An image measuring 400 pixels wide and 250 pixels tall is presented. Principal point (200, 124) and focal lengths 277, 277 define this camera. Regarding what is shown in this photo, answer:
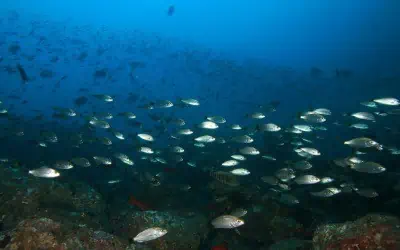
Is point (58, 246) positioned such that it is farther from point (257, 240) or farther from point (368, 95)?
point (368, 95)

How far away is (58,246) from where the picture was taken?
4711 millimetres

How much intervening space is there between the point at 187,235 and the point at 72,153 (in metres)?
16.4

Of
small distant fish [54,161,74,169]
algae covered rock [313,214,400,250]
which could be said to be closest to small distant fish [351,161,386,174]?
algae covered rock [313,214,400,250]

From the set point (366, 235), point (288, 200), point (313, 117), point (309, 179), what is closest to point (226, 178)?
point (288, 200)

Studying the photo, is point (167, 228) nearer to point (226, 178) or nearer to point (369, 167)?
point (226, 178)

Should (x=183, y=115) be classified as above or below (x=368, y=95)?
below

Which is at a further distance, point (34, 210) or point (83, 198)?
point (83, 198)

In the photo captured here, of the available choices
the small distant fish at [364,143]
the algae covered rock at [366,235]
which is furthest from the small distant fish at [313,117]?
the algae covered rock at [366,235]

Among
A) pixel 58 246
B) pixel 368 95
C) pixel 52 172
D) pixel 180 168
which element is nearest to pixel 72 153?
pixel 180 168

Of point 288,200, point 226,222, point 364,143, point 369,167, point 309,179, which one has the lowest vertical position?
point 288,200

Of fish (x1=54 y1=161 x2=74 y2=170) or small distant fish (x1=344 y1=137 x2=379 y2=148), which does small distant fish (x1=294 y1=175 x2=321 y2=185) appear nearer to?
small distant fish (x1=344 y1=137 x2=379 y2=148)

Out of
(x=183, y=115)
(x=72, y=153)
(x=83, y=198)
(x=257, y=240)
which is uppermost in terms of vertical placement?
(x=83, y=198)

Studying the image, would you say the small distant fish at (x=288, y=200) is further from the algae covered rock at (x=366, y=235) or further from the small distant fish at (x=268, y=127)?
the algae covered rock at (x=366, y=235)

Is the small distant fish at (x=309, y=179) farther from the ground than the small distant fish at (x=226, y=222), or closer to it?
closer to it
